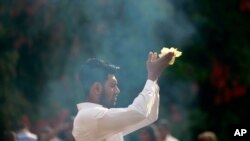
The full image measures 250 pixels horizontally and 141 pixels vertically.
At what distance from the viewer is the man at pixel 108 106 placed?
6770 millimetres

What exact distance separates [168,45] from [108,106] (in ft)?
28.1

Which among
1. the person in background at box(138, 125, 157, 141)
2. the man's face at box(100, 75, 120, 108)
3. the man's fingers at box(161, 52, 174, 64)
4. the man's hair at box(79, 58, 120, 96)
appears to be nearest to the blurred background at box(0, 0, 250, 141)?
the person in background at box(138, 125, 157, 141)

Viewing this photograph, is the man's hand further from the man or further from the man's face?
the man's face

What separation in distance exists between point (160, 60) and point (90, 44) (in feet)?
30.7

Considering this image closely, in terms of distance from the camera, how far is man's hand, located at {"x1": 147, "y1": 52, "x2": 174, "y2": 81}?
6.88m

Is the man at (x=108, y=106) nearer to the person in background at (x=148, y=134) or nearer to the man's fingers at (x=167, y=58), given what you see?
the man's fingers at (x=167, y=58)

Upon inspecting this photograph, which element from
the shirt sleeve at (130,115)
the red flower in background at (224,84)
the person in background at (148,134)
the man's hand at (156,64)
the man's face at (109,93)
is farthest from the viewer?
the red flower in background at (224,84)

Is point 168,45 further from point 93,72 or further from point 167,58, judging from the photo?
point 167,58

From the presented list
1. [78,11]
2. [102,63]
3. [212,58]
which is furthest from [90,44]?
[102,63]

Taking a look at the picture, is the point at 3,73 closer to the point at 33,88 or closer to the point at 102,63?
the point at 33,88

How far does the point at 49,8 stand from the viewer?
54.6 ft

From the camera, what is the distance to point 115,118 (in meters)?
6.84

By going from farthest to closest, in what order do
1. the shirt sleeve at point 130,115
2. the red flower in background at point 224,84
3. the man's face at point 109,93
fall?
the red flower in background at point 224,84 → the man's face at point 109,93 → the shirt sleeve at point 130,115

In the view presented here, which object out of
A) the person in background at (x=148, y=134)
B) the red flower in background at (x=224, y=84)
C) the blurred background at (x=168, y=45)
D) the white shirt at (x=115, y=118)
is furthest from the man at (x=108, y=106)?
the red flower in background at (x=224, y=84)
